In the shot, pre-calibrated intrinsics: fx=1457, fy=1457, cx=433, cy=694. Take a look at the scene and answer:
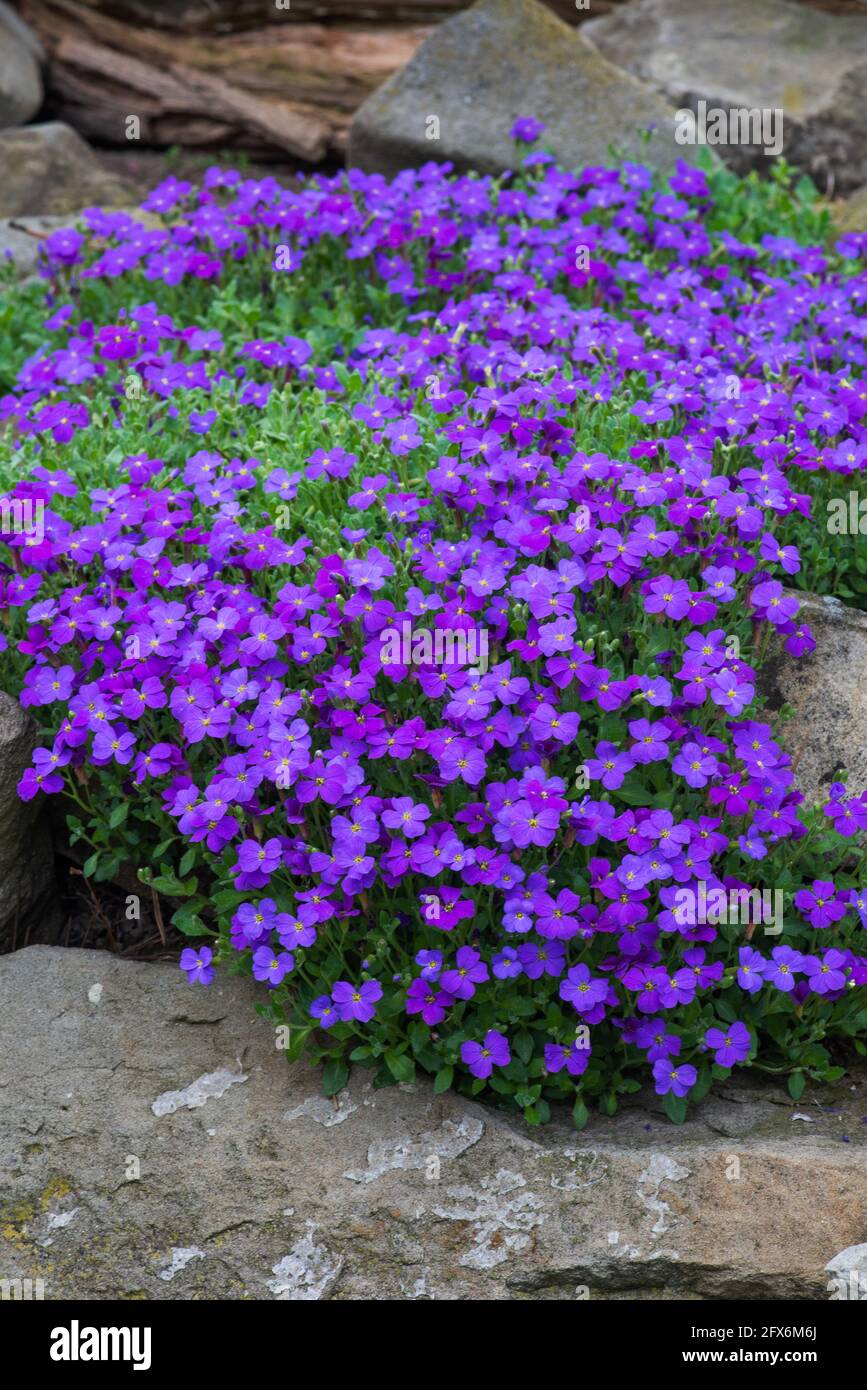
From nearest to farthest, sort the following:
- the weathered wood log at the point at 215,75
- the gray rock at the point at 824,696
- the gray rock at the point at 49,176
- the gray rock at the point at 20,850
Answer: the gray rock at the point at 20,850 → the gray rock at the point at 824,696 → the gray rock at the point at 49,176 → the weathered wood log at the point at 215,75

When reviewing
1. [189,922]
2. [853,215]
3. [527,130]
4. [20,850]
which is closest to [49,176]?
[527,130]

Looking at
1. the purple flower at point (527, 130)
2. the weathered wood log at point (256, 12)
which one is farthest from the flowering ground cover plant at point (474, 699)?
the weathered wood log at point (256, 12)

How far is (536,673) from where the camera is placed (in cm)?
344

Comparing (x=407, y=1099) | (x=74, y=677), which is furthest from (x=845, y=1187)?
(x=74, y=677)

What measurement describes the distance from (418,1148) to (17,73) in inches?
279

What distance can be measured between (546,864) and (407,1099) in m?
0.62

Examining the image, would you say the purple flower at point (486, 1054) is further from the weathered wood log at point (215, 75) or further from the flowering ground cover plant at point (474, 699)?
the weathered wood log at point (215, 75)

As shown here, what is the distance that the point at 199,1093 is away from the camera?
131 inches

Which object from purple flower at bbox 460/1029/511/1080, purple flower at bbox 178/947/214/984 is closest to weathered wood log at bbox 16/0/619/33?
purple flower at bbox 178/947/214/984

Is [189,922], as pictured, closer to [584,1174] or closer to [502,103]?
[584,1174]

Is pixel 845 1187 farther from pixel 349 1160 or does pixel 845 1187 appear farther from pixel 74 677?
pixel 74 677

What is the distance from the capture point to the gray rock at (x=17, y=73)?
8133 mm

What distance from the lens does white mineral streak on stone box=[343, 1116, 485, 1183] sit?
314 cm

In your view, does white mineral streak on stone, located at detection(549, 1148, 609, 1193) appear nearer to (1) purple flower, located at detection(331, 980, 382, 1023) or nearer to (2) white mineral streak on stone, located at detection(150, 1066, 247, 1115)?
(1) purple flower, located at detection(331, 980, 382, 1023)
